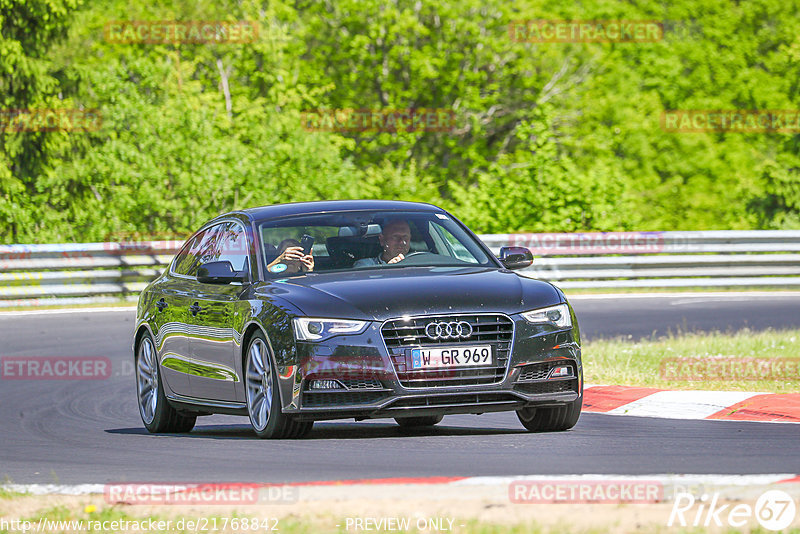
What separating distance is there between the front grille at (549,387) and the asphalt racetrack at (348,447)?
11.3 inches

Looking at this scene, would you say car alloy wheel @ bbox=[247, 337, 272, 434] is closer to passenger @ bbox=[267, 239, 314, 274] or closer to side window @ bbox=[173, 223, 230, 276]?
passenger @ bbox=[267, 239, 314, 274]

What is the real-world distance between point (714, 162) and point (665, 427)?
47.7m

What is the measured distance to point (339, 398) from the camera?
8.25 meters

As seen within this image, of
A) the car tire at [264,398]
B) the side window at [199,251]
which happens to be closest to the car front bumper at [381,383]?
the car tire at [264,398]

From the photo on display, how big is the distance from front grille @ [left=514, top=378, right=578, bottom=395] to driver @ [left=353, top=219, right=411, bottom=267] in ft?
4.60

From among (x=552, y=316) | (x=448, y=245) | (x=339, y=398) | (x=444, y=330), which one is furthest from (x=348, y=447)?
(x=448, y=245)

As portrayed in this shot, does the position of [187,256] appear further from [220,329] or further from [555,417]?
[555,417]

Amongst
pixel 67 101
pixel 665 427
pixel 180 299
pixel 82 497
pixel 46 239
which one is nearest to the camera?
pixel 82 497

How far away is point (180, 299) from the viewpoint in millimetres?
10172

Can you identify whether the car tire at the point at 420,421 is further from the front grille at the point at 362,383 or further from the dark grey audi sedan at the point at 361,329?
the front grille at the point at 362,383

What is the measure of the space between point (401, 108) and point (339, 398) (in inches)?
1492

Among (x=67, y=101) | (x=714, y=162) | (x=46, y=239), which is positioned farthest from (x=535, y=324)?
(x=714, y=162)

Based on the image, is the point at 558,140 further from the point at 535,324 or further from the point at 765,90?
the point at 535,324

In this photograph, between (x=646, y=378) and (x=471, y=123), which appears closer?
(x=646, y=378)
